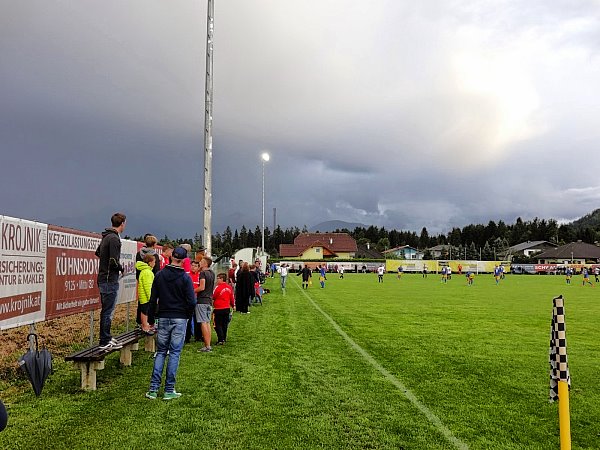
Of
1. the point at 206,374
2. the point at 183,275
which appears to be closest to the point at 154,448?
the point at 183,275

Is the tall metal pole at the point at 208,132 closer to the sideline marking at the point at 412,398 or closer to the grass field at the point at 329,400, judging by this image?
the grass field at the point at 329,400

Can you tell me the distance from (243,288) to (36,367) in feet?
41.0

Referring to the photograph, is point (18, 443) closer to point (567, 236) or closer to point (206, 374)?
point (206, 374)

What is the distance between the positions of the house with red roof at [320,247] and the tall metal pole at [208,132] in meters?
101

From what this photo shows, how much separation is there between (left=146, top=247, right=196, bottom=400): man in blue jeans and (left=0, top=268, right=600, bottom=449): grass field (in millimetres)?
330

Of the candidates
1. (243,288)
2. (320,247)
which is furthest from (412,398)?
(320,247)

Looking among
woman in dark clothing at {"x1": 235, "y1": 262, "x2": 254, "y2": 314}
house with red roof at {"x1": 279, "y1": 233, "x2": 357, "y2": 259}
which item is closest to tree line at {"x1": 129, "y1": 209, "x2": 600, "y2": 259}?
house with red roof at {"x1": 279, "y1": 233, "x2": 357, "y2": 259}

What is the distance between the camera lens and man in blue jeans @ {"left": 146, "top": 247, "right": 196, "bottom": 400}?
22.9ft

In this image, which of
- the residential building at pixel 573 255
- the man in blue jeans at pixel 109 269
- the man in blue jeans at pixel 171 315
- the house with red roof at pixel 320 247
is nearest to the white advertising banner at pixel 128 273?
the man in blue jeans at pixel 109 269

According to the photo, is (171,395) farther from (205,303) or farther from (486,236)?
(486,236)

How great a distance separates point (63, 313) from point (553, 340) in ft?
23.7

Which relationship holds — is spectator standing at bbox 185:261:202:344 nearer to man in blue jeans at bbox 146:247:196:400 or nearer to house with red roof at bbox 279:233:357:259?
man in blue jeans at bbox 146:247:196:400

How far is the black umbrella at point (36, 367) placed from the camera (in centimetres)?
583

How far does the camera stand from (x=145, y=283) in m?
9.82
